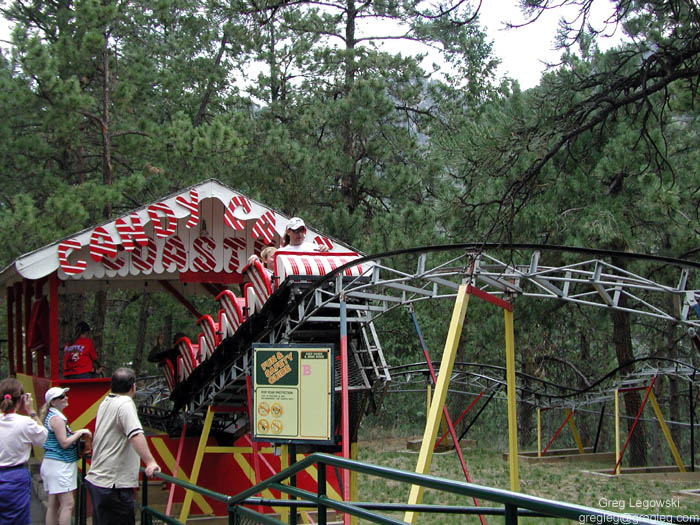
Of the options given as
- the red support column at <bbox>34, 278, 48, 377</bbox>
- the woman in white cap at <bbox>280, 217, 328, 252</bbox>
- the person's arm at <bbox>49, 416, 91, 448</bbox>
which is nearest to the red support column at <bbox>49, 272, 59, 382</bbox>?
the red support column at <bbox>34, 278, 48, 377</bbox>

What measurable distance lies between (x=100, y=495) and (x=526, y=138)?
22.3 ft

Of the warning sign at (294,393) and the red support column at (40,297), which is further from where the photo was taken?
the red support column at (40,297)

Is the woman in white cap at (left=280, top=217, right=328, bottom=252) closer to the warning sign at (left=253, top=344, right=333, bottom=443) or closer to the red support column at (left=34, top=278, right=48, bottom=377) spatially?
the warning sign at (left=253, top=344, right=333, bottom=443)

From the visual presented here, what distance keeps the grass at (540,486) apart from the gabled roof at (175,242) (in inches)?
176

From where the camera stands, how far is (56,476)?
792 centimetres

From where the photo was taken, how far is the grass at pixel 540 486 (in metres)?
12.4

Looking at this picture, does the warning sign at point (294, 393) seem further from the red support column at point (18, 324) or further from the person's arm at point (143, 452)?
the red support column at point (18, 324)

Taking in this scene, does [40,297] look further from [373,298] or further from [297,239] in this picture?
[373,298]

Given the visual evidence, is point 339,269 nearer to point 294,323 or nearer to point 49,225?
point 294,323

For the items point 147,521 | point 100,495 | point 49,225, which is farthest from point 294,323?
point 49,225

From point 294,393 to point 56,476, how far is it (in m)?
2.45

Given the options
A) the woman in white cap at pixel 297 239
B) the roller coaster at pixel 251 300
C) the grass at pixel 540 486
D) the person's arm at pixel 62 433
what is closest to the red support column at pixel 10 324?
the roller coaster at pixel 251 300

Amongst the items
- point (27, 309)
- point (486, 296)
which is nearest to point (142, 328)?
point (27, 309)

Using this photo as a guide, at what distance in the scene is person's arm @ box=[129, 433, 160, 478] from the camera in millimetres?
6121
